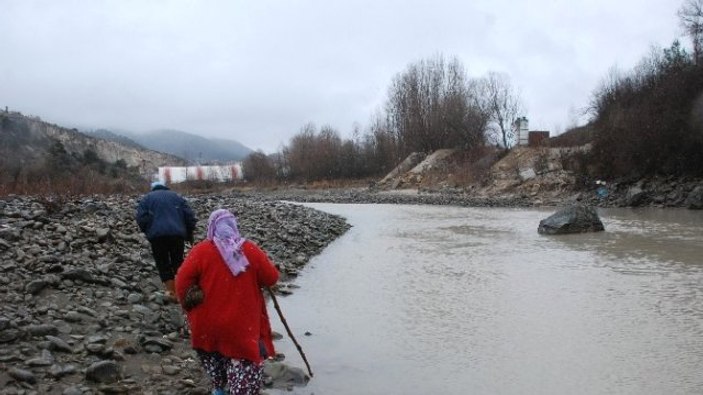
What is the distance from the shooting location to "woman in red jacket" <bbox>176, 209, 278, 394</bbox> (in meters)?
4.00

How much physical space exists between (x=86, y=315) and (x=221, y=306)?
3332 millimetres

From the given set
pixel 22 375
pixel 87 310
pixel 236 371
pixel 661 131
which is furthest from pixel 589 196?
pixel 22 375

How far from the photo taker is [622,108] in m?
37.7

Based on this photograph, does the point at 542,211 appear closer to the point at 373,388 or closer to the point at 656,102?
the point at 656,102

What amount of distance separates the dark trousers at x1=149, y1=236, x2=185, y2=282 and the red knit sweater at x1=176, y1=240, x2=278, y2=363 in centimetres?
368

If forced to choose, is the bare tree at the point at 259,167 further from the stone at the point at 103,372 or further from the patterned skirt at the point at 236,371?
the patterned skirt at the point at 236,371

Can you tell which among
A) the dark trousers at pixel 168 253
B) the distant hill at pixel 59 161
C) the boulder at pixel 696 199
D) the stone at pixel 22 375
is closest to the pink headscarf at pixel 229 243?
the stone at pixel 22 375

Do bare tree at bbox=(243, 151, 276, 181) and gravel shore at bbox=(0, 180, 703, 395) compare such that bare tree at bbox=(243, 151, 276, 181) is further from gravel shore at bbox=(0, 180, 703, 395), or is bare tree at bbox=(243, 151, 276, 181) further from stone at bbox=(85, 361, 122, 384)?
stone at bbox=(85, 361, 122, 384)

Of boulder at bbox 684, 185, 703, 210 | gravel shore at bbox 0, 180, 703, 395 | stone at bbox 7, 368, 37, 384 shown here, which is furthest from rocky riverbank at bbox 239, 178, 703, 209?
stone at bbox 7, 368, 37, 384

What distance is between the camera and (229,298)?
401 centimetres

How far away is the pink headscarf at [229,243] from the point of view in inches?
158

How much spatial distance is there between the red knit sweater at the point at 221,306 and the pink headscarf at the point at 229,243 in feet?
0.13

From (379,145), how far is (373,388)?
68390 mm

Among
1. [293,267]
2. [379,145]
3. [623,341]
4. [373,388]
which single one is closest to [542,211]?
[293,267]
